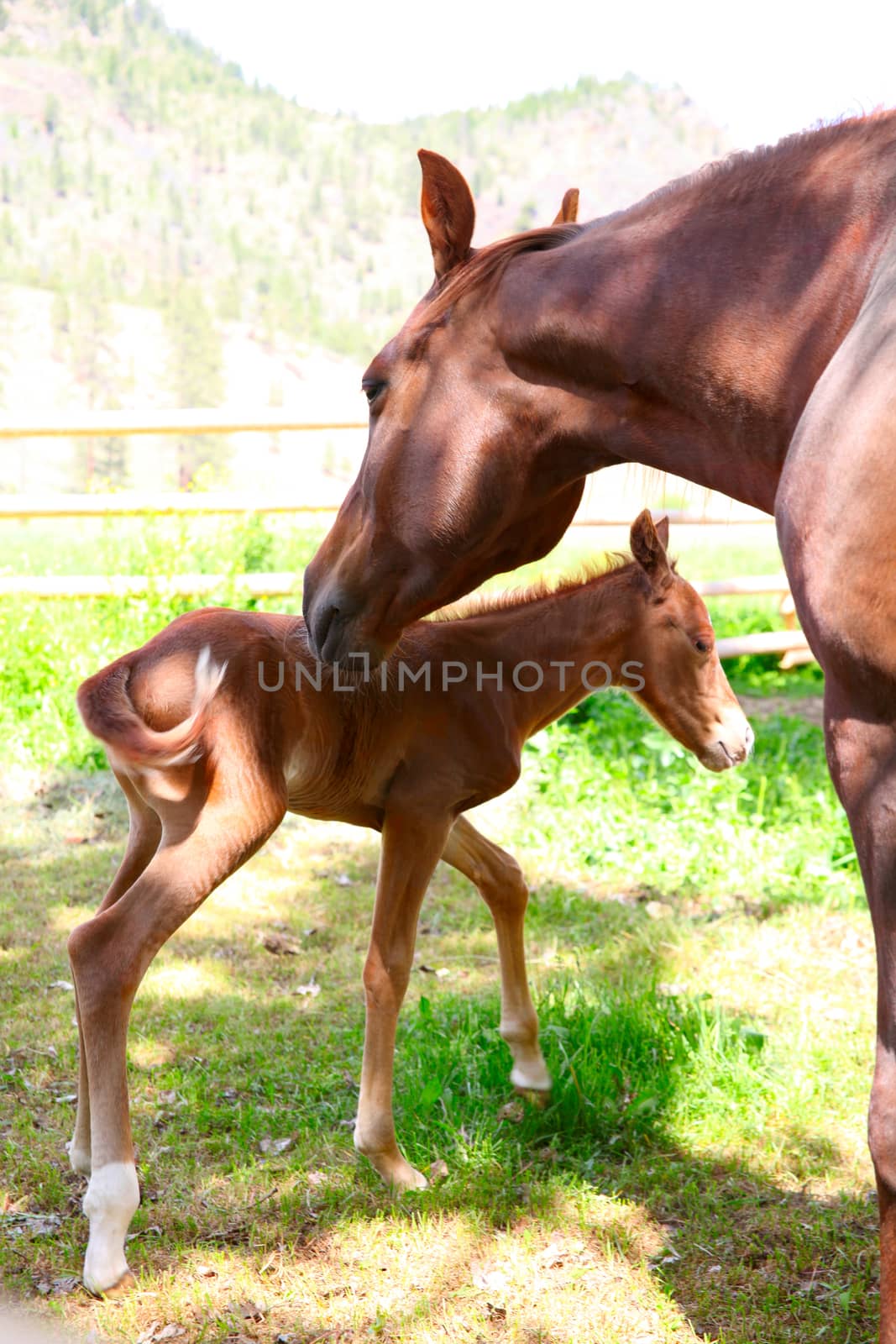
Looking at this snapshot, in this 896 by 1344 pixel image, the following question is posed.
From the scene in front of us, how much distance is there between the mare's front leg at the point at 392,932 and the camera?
117 inches

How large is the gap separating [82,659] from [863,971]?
463cm

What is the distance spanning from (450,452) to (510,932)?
1959 millimetres

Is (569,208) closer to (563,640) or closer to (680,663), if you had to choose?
(563,640)

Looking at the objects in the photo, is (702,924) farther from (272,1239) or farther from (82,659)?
(82,659)

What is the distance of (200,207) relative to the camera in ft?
251

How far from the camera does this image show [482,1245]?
8.82 ft

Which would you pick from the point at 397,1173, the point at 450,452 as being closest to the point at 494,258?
the point at 450,452

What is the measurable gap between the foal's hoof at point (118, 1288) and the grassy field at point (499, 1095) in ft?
0.09

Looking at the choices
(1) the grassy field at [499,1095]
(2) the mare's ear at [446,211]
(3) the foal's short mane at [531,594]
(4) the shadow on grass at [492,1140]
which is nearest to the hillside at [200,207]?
(1) the grassy field at [499,1095]

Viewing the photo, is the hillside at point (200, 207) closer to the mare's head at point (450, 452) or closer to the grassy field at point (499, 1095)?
the grassy field at point (499, 1095)

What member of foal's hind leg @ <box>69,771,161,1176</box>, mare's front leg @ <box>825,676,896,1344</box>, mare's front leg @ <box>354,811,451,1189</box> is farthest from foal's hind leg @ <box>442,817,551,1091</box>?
mare's front leg @ <box>825,676,896,1344</box>

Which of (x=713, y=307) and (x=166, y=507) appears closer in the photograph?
(x=713, y=307)

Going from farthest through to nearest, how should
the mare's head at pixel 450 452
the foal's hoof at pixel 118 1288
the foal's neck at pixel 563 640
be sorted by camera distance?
the foal's neck at pixel 563 640 < the foal's hoof at pixel 118 1288 < the mare's head at pixel 450 452

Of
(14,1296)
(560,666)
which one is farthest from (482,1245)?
(560,666)
